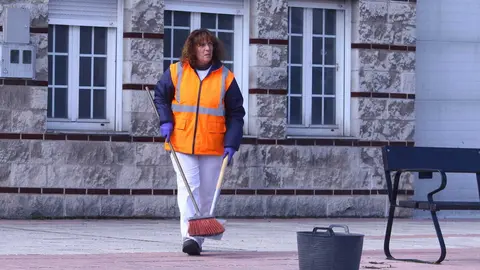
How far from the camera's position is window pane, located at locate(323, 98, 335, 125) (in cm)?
1811

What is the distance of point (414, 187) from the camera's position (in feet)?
61.4

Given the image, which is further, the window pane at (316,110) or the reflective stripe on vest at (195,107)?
the window pane at (316,110)

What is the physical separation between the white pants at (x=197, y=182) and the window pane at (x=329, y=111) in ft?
22.1

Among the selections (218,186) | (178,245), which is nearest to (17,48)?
(178,245)

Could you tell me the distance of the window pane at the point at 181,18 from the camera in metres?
17.2

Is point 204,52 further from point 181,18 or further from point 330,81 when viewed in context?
point 330,81

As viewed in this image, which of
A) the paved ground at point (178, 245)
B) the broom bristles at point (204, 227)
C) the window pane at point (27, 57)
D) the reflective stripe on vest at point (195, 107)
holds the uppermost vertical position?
the window pane at point (27, 57)

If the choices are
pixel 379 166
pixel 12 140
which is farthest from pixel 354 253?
pixel 379 166

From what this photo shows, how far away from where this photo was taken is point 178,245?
12.3 m

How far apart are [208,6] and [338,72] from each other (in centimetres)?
215

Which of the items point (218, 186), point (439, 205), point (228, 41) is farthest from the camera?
point (228, 41)

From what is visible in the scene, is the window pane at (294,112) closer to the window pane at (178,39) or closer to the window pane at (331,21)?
the window pane at (331,21)

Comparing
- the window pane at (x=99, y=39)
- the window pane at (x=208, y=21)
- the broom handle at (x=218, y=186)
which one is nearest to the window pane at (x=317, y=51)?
the window pane at (x=208, y=21)

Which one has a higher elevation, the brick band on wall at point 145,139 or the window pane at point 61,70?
the window pane at point 61,70
